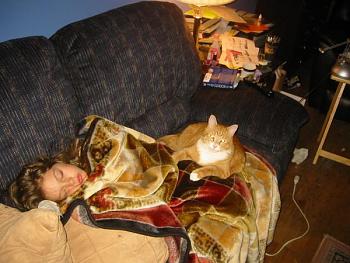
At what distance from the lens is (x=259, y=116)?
65.9 inches

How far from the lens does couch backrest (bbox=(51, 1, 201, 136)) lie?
1252 millimetres

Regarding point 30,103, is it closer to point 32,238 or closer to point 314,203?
point 32,238

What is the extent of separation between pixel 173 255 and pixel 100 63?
2.75 feet

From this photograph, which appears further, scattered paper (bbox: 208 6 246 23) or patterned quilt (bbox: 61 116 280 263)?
scattered paper (bbox: 208 6 246 23)

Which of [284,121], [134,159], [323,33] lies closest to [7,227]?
[134,159]

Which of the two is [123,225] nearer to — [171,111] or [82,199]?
[82,199]

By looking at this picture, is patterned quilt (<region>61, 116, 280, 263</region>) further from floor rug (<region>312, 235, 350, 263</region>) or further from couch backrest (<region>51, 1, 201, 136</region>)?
floor rug (<region>312, 235, 350, 263</region>)

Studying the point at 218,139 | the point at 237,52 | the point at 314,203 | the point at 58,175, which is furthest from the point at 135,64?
the point at 314,203

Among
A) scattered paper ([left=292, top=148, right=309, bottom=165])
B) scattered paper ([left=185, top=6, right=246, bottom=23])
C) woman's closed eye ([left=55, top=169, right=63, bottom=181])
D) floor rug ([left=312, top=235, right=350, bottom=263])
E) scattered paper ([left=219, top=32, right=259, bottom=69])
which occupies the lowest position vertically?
floor rug ([left=312, top=235, right=350, bottom=263])

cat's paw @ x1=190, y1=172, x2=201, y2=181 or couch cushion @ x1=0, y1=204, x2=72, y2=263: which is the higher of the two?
couch cushion @ x1=0, y1=204, x2=72, y2=263

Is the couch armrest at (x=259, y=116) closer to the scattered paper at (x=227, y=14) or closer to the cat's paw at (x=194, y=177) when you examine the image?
the cat's paw at (x=194, y=177)

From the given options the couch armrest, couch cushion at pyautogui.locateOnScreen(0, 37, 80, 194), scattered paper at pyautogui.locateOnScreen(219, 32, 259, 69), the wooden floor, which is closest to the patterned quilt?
couch cushion at pyautogui.locateOnScreen(0, 37, 80, 194)

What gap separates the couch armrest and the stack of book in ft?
0.14

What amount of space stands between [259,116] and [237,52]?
685 mm
